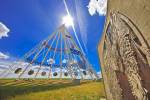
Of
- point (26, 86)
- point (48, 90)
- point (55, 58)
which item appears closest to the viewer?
point (48, 90)

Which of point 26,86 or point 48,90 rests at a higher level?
point 26,86

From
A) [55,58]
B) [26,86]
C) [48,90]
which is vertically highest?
[55,58]

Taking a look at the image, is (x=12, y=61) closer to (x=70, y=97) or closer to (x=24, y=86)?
(x=24, y=86)

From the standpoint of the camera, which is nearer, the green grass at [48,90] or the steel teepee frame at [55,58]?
the green grass at [48,90]

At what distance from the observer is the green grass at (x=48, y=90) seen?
678 cm

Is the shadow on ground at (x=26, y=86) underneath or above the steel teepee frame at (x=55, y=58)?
underneath

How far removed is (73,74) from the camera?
8.06 metres

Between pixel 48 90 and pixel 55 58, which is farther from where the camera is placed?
pixel 55 58

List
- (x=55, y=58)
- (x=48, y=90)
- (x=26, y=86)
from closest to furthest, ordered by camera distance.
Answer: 1. (x=48, y=90)
2. (x=26, y=86)
3. (x=55, y=58)

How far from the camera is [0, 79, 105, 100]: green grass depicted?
6777mm

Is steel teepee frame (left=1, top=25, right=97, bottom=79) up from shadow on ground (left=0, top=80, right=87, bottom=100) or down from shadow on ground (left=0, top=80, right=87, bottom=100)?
up

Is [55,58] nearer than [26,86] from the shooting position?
No

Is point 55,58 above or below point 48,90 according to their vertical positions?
above

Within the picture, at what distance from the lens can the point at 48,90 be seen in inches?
277
